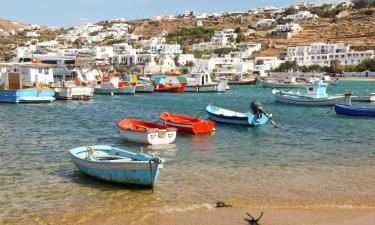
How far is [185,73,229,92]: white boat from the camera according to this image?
2687 inches

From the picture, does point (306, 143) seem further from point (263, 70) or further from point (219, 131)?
point (263, 70)

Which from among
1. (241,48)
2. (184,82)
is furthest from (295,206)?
(241,48)

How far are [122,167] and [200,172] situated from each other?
11.5ft

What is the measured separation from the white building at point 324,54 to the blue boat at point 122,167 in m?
120

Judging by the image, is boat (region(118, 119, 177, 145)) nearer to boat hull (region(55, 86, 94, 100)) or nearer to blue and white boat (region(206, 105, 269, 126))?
blue and white boat (region(206, 105, 269, 126))

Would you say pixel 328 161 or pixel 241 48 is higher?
pixel 241 48

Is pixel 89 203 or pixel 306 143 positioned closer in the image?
pixel 89 203

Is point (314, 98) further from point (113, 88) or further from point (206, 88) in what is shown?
point (113, 88)

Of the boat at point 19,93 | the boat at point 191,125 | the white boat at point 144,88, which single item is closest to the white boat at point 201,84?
the white boat at point 144,88

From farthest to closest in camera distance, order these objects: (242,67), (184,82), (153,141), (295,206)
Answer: (242,67)
(184,82)
(153,141)
(295,206)

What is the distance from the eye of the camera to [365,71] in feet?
384

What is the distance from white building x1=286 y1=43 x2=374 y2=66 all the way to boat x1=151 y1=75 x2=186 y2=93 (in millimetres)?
65939

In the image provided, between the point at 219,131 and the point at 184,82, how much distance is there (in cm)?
4372

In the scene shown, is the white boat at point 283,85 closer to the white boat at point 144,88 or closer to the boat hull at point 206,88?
the boat hull at point 206,88
